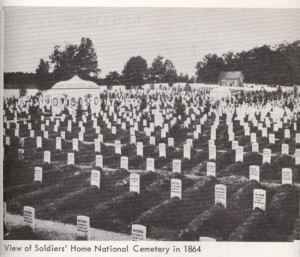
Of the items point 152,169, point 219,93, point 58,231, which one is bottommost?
point 58,231

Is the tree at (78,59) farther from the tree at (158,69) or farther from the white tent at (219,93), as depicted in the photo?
the white tent at (219,93)

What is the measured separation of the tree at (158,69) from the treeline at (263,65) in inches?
2.2

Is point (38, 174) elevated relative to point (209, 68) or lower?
lower

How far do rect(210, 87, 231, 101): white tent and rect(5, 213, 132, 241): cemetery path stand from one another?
26 cm

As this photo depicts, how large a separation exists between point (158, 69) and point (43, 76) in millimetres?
185

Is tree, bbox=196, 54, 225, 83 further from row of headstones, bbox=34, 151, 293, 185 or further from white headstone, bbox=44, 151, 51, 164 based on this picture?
white headstone, bbox=44, 151, 51, 164

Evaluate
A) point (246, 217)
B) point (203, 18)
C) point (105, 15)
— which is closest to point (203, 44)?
point (203, 18)

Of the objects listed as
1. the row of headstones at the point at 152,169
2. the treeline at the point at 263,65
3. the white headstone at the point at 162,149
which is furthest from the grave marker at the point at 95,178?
the treeline at the point at 263,65

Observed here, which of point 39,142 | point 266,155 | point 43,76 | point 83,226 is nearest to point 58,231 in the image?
point 83,226

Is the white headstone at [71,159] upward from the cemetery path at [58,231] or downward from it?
upward

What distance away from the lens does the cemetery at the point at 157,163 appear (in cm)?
93

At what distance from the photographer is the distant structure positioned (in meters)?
0.93

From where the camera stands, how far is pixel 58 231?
36.9 inches

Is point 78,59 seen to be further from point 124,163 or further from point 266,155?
point 266,155
